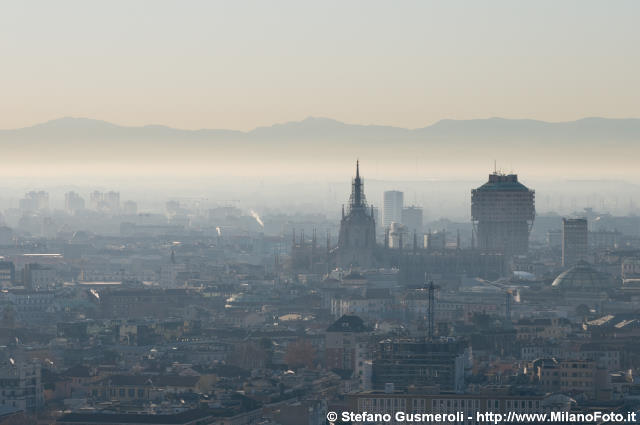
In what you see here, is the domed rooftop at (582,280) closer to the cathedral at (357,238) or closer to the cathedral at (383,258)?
the cathedral at (383,258)

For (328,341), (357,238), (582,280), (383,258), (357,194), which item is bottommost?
(328,341)

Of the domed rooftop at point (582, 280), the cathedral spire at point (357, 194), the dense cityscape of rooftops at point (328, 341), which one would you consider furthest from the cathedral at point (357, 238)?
the domed rooftop at point (582, 280)

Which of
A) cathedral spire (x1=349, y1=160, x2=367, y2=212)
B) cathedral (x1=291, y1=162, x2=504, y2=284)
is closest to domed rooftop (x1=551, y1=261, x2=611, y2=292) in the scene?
cathedral (x1=291, y1=162, x2=504, y2=284)

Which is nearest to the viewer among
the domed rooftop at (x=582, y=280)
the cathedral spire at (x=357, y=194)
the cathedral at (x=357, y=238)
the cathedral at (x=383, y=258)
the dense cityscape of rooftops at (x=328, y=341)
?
the dense cityscape of rooftops at (x=328, y=341)

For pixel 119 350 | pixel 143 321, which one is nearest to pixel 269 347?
pixel 119 350

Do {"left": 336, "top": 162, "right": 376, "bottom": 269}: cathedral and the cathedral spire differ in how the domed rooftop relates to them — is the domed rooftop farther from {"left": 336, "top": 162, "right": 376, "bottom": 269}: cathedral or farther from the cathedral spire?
the cathedral spire

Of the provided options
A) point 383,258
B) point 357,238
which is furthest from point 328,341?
point 383,258

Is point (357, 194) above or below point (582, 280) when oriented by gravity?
above

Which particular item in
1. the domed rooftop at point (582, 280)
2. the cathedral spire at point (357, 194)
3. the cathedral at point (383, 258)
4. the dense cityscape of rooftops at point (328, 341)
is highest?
the cathedral spire at point (357, 194)

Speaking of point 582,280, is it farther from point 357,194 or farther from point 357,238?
point 357,194

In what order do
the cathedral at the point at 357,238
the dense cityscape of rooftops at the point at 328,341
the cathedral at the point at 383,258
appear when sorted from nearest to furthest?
the dense cityscape of rooftops at the point at 328,341 < the cathedral at the point at 383,258 < the cathedral at the point at 357,238
